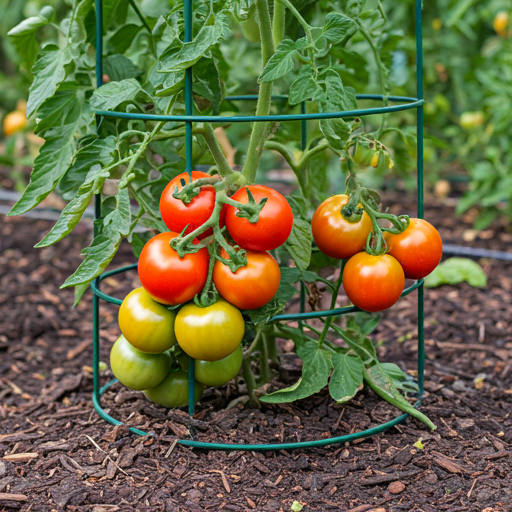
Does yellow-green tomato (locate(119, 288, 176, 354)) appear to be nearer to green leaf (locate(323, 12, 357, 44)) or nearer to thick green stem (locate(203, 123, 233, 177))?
thick green stem (locate(203, 123, 233, 177))

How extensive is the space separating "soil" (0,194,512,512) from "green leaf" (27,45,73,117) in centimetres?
90

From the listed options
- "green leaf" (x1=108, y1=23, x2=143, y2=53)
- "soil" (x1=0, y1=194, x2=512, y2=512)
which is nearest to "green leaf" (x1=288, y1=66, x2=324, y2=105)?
"green leaf" (x1=108, y1=23, x2=143, y2=53)

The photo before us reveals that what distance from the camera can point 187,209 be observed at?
5.09 feet

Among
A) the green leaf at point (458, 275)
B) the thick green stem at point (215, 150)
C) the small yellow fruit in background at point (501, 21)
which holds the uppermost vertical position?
the thick green stem at point (215, 150)

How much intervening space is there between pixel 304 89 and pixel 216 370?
2.45 ft

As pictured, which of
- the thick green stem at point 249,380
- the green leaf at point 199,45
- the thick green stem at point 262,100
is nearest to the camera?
the green leaf at point 199,45

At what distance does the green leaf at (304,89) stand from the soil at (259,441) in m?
0.88

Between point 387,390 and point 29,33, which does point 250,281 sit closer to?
point 387,390

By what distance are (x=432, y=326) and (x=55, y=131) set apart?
1.77m

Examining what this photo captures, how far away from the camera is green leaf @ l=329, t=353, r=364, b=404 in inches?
66.8

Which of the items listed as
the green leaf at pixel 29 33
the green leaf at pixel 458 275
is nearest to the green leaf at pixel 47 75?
the green leaf at pixel 29 33

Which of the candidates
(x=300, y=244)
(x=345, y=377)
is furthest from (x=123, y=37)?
(x=345, y=377)

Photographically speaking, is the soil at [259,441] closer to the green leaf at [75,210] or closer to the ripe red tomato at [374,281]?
the ripe red tomato at [374,281]

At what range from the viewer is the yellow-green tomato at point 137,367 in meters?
1.75
